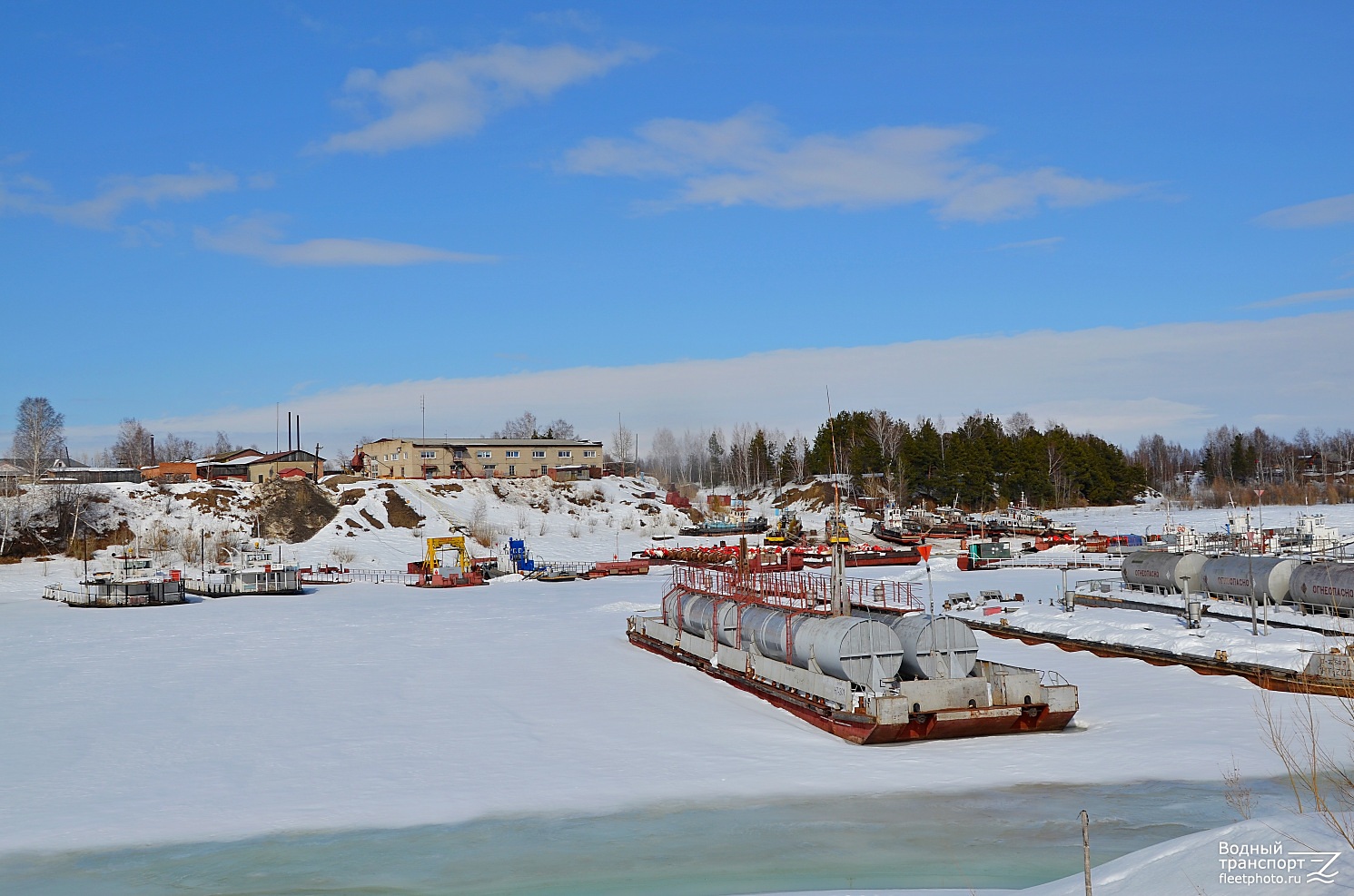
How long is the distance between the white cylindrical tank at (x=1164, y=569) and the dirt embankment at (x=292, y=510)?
2537 inches

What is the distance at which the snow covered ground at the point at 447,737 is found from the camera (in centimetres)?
1886

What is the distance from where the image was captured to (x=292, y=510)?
89.3m

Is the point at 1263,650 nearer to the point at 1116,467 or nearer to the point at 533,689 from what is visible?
the point at 533,689

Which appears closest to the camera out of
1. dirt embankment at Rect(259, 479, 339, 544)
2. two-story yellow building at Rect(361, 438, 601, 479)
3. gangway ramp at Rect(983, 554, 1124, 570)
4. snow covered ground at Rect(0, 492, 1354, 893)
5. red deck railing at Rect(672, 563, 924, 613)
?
snow covered ground at Rect(0, 492, 1354, 893)

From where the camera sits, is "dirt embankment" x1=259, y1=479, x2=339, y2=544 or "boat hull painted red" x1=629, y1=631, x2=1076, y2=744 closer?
"boat hull painted red" x1=629, y1=631, x2=1076, y2=744

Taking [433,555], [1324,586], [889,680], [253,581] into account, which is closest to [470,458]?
[433,555]

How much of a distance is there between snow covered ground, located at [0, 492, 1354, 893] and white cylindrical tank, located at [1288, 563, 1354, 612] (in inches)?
199

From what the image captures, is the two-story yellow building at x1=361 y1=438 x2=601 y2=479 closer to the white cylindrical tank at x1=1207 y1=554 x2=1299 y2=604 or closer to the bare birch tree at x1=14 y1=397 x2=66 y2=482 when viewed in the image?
the bare birch tree at x1=14 y1=397 x2=66 y2=482

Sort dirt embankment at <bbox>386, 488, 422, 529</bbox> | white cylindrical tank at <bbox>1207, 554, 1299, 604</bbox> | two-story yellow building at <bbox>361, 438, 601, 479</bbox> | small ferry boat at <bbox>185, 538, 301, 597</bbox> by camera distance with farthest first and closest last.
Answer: two-story yellow building at <bbox>361, 438, 601, 479</bbox> → dirt embankment at <bbox>386, 488, 422, 529</bbox> → small ferry boat at <bbox>185, 538, 301, 597</bbox> → white cylindrical tank at <bbox>1207, 554, 1299, 604</bbox>

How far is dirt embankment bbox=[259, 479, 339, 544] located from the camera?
285ft

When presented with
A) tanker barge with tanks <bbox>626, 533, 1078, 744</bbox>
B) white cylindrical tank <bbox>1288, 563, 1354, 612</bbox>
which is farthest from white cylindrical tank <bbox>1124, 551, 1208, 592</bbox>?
tanker barge with tanks <bbox>626, 533, 1078, 744</bbox>

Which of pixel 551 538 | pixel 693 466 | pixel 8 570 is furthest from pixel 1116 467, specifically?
pixel 8 570

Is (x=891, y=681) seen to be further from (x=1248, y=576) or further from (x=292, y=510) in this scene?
(x=292, y=510)

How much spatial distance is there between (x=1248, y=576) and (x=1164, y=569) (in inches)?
194
